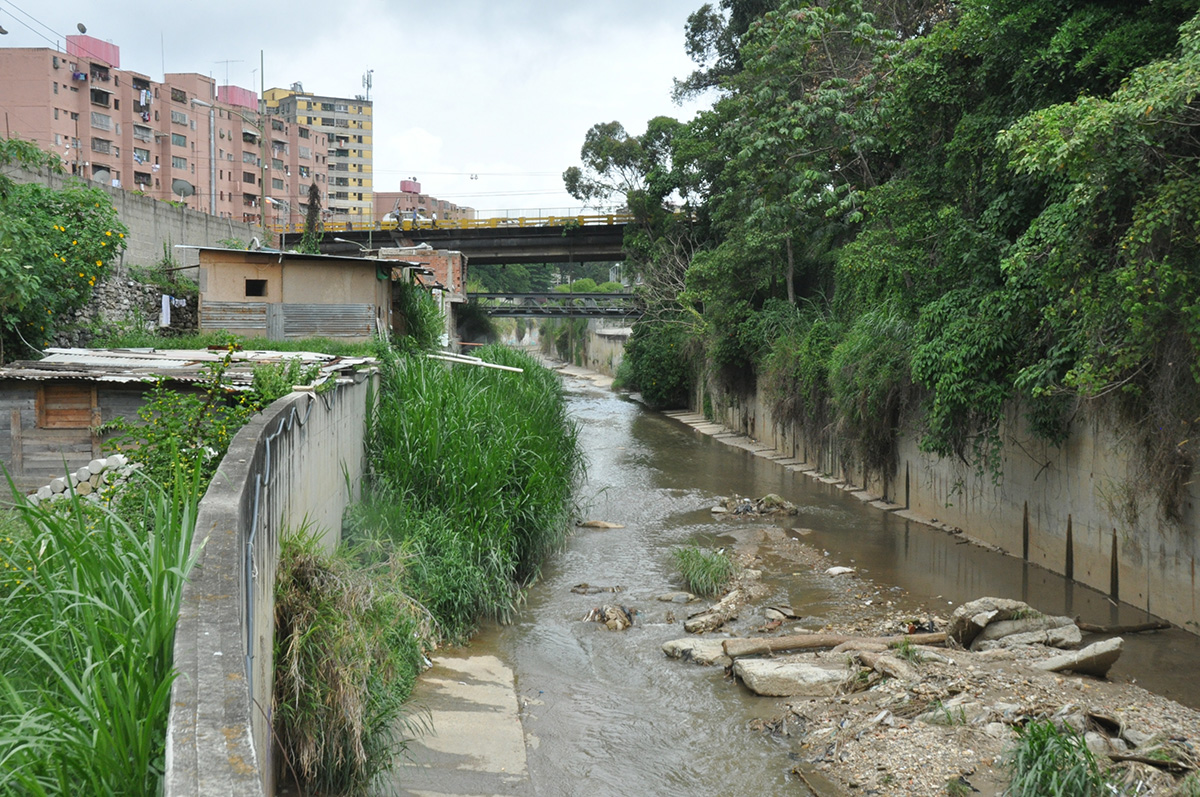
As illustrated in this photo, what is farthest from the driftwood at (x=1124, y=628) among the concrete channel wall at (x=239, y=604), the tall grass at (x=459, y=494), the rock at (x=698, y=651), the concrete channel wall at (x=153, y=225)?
the concrete channel wall at (x=153, y=225)

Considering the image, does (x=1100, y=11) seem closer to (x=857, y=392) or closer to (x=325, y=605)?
(x=857, y=392)

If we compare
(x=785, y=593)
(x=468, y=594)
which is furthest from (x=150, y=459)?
(x=785, y=593)

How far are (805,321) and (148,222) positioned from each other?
1660cm

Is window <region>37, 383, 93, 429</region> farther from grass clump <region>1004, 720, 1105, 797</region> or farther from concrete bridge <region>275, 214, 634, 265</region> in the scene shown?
concrete bridge <region>275, 214, 634, 265</region>

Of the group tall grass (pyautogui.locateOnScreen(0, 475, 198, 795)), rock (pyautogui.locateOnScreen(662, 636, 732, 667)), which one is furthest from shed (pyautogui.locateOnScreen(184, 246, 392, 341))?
tall grass (pyautogui.locateOnScreen(0, 475, 198, 795))

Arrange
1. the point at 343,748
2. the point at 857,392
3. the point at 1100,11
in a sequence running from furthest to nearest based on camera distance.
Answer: the point at 857,392
the point at 1100,11
the point at 343,748

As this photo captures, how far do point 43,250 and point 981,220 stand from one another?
13.4m

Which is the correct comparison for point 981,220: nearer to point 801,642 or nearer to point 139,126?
point 801,642

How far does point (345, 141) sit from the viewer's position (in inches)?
3824

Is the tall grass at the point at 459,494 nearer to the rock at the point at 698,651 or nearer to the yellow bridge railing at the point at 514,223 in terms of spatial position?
the rock at the point at 698,651

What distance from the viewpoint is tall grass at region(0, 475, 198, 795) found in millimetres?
2518

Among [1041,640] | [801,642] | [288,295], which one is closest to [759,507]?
[801,642]

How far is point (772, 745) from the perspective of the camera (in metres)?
7.92

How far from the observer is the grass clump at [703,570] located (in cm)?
1241
